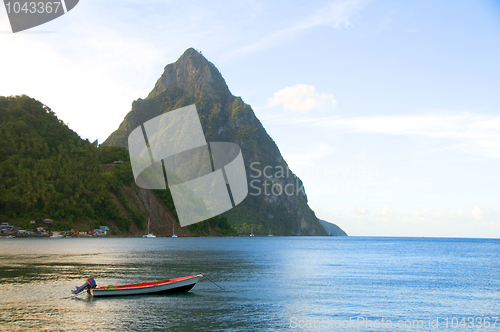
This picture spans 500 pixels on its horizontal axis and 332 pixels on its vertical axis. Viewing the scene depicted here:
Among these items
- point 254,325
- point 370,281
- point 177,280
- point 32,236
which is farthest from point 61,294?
point 32,236

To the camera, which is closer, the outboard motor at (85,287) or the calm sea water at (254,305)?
the calm sea water at (254,305)

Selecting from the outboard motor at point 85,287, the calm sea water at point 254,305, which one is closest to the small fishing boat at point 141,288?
the outboard motor at point 85,287

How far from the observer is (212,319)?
33312 millimetres

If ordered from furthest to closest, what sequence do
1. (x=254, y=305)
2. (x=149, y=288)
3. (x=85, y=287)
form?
(x=149, y=288) → (x=85, y=287) → (x=254, y=305)

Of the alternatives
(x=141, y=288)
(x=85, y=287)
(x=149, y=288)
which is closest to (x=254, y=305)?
(x=149, y=288)

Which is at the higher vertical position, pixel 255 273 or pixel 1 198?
pixel 1 198

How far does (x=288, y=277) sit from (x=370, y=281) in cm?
1178

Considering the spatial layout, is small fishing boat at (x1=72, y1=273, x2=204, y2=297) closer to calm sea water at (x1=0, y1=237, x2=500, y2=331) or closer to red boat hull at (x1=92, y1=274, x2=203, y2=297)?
red boat hull at (x1=92, y1=274, x2=203, y2=297)

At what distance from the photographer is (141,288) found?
139 feet

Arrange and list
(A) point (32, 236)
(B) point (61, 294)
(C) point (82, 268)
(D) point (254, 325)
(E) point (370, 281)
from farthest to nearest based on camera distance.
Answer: (A) point (32, 236) → (C) point (82, 268) → (E) point (370, 281) → (B) point (61, 294) → (D) point (254, 325)

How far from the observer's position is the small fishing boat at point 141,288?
4119 centimetres

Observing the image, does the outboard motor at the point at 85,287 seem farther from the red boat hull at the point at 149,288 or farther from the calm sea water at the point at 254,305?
the calm sea water at the point at 254,305

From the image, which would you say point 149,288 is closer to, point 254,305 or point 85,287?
point 85,287

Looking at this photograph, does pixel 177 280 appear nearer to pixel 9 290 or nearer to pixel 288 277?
pixel 9 290
